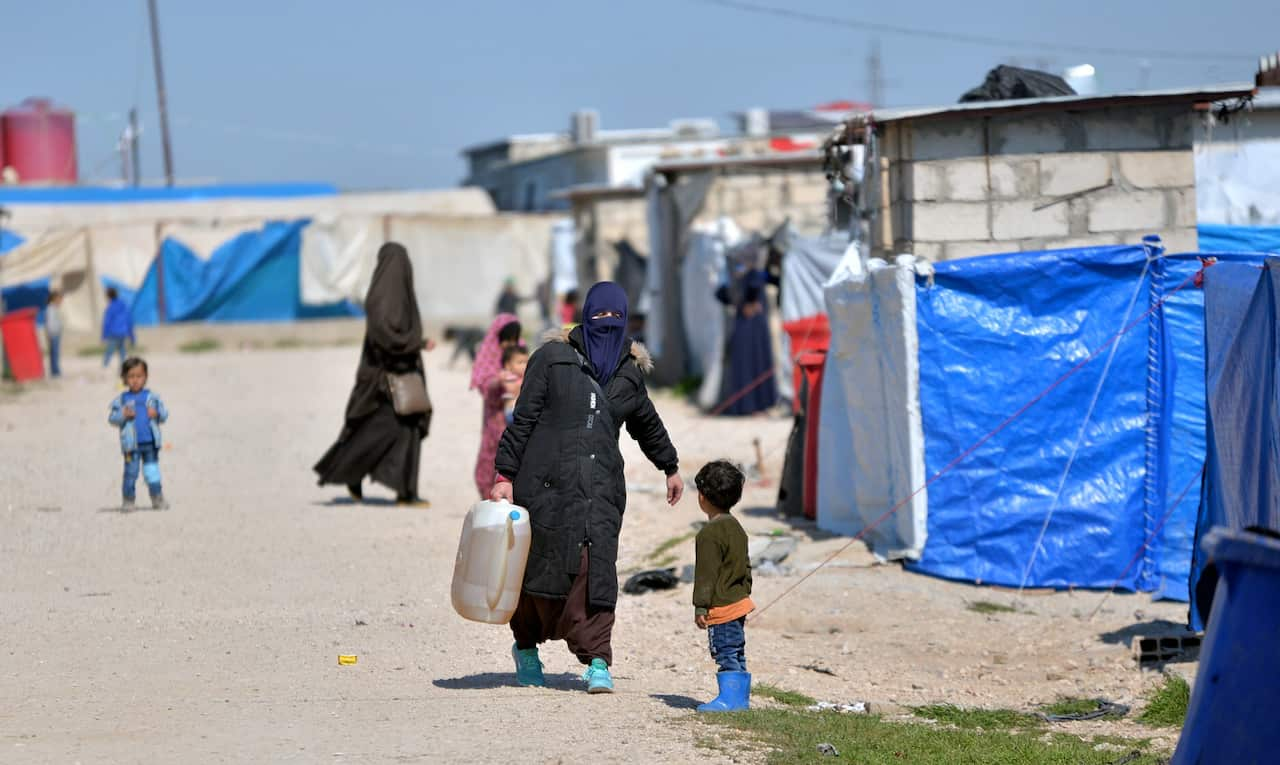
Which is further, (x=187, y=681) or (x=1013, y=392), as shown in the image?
(x=1013, y=392)

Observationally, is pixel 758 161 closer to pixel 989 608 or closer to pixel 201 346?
pixel 989 608

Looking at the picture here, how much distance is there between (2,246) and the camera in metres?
31.8

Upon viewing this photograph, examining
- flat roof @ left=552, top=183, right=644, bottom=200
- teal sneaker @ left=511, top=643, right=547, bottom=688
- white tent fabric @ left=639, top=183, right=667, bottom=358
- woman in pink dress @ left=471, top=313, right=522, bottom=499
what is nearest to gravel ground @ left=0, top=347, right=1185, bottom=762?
teal sneaker @ left=511, top=643, right=547, bottom=688

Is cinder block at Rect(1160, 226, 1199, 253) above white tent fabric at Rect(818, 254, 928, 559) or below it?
above

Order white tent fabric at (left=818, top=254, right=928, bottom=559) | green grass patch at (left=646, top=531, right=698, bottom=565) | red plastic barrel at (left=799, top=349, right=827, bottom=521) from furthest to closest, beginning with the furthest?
red plastic barrel at (left=799, top=349, right=827, bottom=521) < green grass patch at (left=646, top=531, right=698, bottom=565) < white tent fabric at (left=818, top=254, right=928, bottom=559)

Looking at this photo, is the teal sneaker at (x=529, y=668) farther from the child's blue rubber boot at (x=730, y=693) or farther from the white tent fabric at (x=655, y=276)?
the white tent fabric at (x=655, y=276)

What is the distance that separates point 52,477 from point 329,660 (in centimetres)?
719

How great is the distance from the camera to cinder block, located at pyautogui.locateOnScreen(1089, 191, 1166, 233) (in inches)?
373

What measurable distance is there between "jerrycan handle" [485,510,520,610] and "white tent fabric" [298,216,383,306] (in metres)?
29.0

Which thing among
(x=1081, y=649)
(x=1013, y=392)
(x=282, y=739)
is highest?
(x=1013, y=392)

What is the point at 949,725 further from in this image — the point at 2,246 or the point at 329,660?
→ the point at 2,246

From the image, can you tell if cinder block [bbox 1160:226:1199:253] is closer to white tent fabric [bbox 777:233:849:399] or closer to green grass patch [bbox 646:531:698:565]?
green grass patch [bbox 646:531:698:565]

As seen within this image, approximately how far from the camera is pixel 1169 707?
20.3 ft

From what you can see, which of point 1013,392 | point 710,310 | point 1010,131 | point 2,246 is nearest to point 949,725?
point 1013,392
